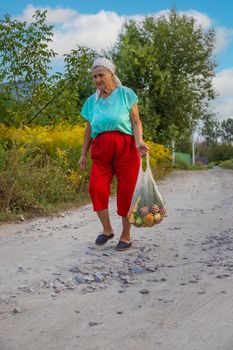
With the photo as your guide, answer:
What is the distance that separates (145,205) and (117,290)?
4.80 ft

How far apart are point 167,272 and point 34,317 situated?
1.40 meters

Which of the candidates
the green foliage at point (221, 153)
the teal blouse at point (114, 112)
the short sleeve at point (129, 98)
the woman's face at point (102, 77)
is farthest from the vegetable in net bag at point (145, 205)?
the green foliage at point (221, 153)

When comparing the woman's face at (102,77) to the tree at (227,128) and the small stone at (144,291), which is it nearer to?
the small stone at (144,291)

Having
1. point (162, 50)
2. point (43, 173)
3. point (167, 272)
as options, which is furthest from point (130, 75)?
point (167, 272)

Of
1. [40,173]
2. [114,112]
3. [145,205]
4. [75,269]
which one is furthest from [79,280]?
[40,173]

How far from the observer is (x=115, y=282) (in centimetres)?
429

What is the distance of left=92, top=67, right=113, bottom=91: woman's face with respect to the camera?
5.38m

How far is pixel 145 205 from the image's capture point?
5406mm

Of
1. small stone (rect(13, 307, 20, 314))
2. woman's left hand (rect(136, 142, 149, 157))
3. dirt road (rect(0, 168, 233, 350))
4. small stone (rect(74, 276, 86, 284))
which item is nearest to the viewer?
dirt road (rect(0, 168, 233, 350))

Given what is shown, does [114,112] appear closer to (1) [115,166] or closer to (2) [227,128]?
(1) [115,166]

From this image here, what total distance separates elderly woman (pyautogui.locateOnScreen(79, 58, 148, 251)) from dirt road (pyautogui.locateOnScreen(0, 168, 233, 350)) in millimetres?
490

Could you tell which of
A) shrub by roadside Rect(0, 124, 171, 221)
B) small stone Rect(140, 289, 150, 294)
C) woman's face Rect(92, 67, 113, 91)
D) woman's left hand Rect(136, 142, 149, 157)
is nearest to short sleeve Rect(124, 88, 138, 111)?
woman's face Rect(92, 67, 113, 91)

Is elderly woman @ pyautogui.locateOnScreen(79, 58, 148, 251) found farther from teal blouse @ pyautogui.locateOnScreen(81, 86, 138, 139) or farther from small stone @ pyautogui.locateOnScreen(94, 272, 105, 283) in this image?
small stone @ pyautogui.locateOnScreen(94, 272, 105, 283)

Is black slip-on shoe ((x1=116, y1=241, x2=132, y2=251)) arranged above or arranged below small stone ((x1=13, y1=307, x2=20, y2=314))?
above
